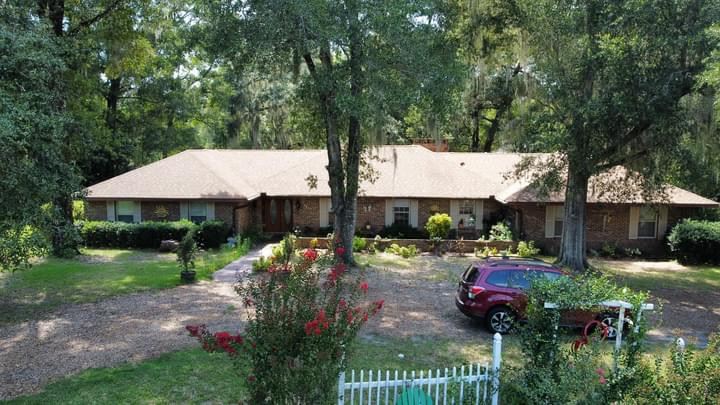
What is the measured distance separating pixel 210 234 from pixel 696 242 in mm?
20503

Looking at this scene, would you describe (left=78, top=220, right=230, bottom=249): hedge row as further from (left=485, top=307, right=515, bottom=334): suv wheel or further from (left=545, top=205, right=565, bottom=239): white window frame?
(left=545, top=205, right=565, bottom=239): white window frame

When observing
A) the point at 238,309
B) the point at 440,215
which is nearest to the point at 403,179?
the point at 440,215

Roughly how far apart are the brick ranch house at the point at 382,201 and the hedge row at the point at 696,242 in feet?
4.35

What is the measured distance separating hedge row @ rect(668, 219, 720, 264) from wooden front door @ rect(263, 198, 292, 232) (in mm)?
17629

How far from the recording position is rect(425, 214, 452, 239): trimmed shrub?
22906 millimetres

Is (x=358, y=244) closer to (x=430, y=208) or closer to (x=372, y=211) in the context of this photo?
(x=372, y=211)

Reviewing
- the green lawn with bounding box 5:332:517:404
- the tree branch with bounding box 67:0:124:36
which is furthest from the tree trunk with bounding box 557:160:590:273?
the tree branch with bounding box 67:0:124:36

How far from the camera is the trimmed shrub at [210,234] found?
21438mm

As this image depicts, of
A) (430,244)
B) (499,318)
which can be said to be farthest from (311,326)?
(430,244)

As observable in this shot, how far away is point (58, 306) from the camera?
42.0 feet

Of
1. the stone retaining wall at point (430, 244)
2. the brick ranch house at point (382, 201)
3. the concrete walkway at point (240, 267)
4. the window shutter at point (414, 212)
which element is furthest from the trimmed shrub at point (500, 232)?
the concrete walkway at point (240, 267)

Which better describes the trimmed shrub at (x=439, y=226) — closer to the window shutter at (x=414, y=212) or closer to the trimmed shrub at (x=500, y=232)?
the window shutter at (x=414, y=212)

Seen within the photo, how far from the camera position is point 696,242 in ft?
70.1

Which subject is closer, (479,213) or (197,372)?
(197,372)
